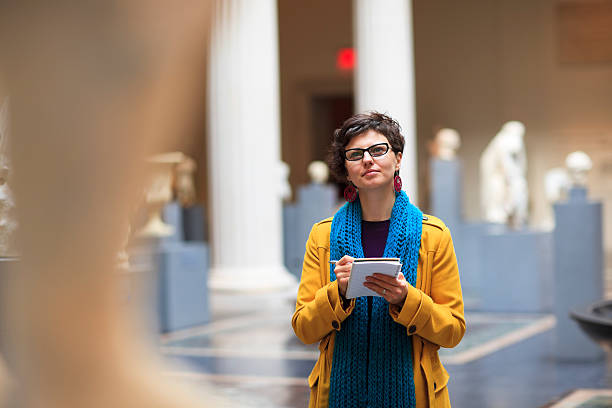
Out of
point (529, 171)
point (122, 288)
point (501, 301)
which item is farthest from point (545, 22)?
point (122, 288)

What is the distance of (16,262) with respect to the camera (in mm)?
828

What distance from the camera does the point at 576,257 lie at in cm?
816

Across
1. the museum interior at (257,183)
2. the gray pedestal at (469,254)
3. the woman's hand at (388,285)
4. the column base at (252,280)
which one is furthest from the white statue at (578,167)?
the woman's hand at (388,285)

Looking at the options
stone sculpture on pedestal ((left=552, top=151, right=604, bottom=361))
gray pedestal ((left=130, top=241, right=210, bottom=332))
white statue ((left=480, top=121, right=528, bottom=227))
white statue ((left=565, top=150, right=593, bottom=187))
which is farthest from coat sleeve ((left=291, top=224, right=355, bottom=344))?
white statue ((left=480, top=121, right=528, bottom=227))

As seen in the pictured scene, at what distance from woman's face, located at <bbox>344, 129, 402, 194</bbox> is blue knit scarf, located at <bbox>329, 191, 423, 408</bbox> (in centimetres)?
14

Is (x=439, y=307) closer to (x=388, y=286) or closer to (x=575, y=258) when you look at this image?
(x=388, y=286)

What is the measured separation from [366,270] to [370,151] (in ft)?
1.12

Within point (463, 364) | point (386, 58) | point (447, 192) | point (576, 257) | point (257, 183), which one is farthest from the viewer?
point (386, 58)

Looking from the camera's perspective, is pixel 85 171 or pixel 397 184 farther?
pixel 397 184

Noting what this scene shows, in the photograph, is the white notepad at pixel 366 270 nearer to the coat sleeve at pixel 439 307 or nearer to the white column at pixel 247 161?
the coat sleeve at pixel 439 307

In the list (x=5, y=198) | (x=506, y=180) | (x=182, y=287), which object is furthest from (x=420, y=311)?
(x=506, y=180)

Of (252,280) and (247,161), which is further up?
(247,161)

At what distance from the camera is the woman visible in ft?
7.67

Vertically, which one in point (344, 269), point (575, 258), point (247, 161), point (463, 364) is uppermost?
point (247, 161)
